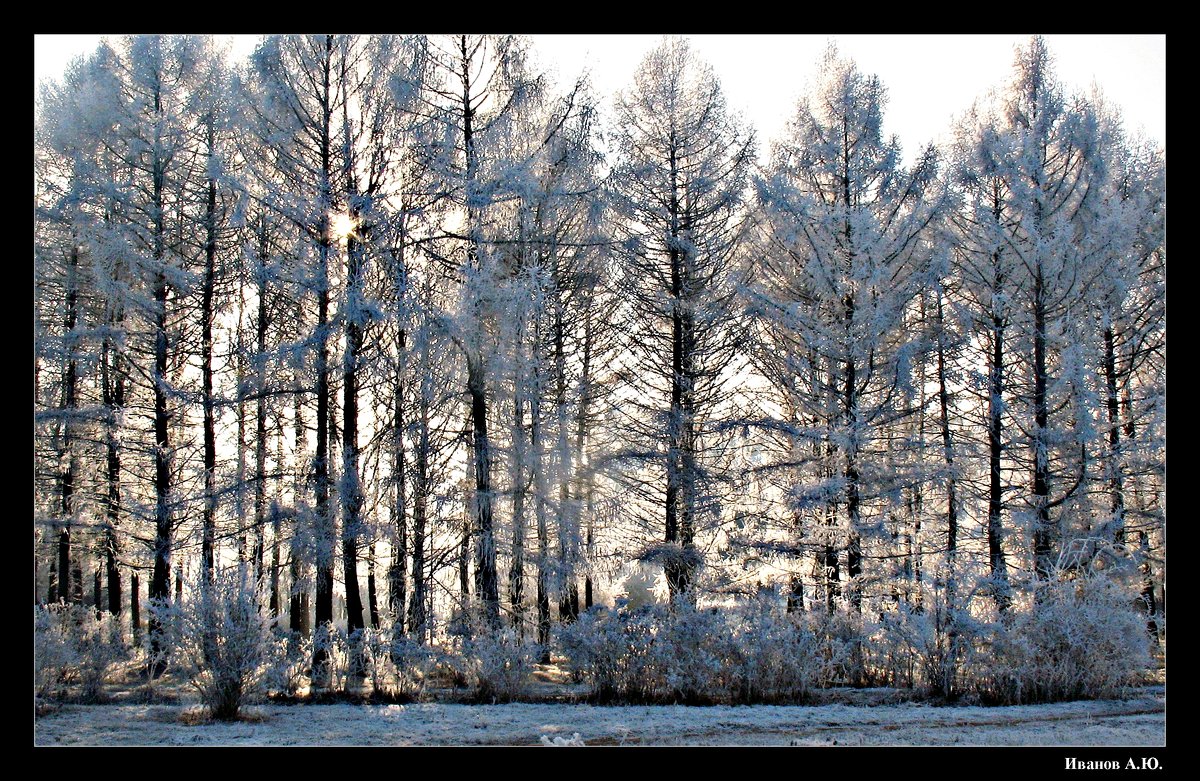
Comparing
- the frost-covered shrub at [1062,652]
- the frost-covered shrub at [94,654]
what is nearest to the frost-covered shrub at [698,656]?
the frost-covered shrub at [1062,652]

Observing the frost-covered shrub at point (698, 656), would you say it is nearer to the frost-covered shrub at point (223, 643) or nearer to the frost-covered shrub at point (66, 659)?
the frost-covered shrub at point (223, 643)

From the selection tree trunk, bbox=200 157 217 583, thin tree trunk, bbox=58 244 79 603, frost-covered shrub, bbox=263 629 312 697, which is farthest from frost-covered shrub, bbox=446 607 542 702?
thin tree trunk, bbox=58 244 79 603

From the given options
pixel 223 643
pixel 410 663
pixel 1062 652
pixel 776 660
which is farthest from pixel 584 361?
pixel 1062 652

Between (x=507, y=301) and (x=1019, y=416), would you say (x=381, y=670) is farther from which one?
(x=1019, y=416)

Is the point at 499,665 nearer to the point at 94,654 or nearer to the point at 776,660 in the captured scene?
the point at 776,660

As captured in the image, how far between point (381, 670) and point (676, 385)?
7.29 meters

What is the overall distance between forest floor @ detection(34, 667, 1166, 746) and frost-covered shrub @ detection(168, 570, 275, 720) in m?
0.29

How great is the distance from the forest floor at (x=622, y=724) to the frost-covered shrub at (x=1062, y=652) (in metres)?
0.30

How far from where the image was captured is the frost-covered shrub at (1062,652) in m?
9.36

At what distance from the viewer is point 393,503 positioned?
42.5ft

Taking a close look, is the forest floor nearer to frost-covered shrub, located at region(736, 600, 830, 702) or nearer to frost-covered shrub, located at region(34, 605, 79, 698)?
frost-covered shrub, located at region(736, 600, 830, 702)

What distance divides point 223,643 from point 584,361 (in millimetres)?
9503

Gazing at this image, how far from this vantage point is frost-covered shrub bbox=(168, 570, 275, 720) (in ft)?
28.9
